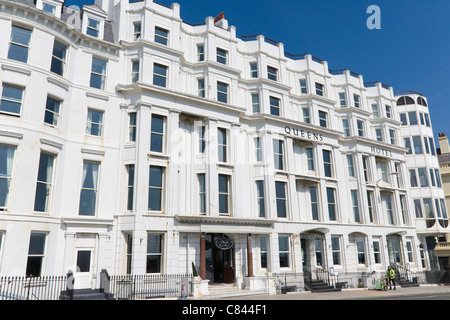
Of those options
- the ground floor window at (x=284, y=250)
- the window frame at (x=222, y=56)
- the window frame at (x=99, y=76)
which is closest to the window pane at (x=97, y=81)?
the window frame at (x=99, y=76)

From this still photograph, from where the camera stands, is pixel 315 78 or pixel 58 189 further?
pixel 315 78

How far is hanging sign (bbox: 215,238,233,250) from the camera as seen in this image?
21109 millimetres

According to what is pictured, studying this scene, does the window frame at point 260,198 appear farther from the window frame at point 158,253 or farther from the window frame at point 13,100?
the window frame at point 13,100

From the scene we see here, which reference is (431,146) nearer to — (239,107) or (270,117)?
(270,117)

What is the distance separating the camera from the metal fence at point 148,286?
1741 centimetres

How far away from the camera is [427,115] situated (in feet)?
130

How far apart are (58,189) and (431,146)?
38443mm

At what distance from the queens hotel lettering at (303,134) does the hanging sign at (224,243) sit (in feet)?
35.0

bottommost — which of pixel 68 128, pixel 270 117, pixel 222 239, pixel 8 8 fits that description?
pixel 222 239

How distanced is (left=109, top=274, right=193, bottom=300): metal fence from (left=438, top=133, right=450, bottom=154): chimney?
42.3m

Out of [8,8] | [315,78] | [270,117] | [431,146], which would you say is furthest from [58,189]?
[431,146]

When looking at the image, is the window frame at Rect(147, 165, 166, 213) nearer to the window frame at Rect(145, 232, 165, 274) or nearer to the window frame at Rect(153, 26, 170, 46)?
Answer: the window frame at Rect(145, 232, 165, 274)
